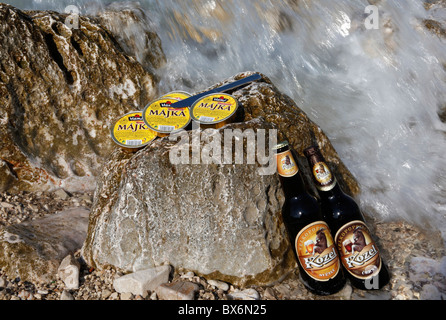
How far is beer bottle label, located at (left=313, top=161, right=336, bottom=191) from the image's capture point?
8.26 feet

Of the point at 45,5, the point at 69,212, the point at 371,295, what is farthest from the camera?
the point at 45,5

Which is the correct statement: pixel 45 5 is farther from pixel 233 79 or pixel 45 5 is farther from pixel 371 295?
pixel 371 295

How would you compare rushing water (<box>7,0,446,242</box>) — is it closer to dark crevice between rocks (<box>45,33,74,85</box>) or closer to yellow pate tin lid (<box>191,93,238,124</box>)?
dark crevice between rocks (<box>45,33,74,85</box>)

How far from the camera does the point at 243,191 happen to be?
2.61 m

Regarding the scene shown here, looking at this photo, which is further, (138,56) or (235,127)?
(138,56)

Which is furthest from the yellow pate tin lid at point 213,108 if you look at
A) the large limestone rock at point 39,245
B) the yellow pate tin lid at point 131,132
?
the large limestone rock at point 39,245

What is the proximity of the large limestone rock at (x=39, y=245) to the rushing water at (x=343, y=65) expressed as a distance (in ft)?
7.99

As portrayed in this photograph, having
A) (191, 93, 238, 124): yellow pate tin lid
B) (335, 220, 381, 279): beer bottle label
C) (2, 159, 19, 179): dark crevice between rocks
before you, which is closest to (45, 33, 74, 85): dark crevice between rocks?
(2, 159, 19, 179): dark crevice between rocks

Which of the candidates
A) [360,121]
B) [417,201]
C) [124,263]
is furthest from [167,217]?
[360,121]

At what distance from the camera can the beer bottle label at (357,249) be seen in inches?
98.7

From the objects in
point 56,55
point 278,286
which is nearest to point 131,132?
point 278,286

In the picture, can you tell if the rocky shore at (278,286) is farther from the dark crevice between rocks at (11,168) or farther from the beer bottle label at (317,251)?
the dark crevice between rocks at (11,168)

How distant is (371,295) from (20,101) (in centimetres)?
393

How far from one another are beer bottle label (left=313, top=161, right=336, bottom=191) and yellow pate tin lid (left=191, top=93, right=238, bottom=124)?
30.5 inches
